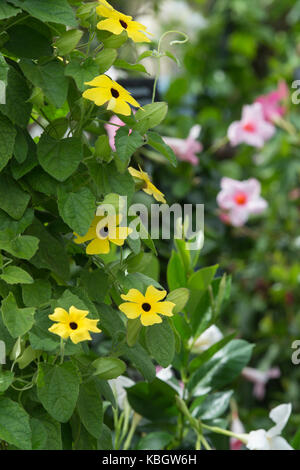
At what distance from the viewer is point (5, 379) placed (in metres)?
0.46

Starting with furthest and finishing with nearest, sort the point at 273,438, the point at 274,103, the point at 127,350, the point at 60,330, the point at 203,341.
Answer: the point at 274,103 → the point at 203,341 → the point at 273,438 → the point at 127,350 → the point at 60,330

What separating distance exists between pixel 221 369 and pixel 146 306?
0.92 ft

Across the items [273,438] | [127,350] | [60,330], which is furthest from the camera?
[273,438]

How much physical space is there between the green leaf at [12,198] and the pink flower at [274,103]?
1376 millimetres

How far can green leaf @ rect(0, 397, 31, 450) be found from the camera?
1.47 ft

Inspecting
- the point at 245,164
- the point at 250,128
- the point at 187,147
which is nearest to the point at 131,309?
the point at 187,147

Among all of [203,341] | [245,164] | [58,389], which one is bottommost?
[245,164]

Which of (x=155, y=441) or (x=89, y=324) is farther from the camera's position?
(x=155, y=441)

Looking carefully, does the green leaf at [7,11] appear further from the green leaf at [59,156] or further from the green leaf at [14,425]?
the green leaf at [14,425]

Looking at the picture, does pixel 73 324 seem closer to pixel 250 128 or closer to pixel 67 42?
pixel 67 42

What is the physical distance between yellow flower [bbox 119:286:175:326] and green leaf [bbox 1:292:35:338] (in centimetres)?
7

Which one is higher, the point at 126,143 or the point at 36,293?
the point at 126,143

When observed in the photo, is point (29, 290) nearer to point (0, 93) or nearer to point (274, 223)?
point (0, 93)
